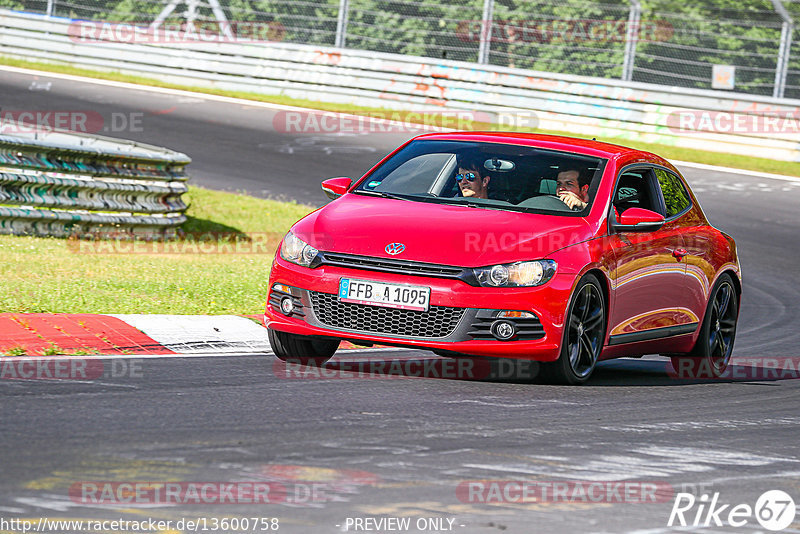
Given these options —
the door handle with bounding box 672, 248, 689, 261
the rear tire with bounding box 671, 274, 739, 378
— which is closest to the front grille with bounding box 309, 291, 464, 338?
the door handle with bounding box 672, 248, 689, 261

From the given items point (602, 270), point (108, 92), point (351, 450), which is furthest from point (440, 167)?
point (108, 92)

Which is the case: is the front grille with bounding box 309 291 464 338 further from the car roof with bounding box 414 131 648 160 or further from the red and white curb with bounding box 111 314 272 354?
the car roof with bounding box 414 131 648 160

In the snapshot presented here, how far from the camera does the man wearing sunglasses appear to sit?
9086 mm

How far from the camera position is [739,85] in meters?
24.0

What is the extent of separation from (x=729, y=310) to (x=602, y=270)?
251cm

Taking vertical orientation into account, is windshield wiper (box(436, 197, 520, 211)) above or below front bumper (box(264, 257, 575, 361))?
above

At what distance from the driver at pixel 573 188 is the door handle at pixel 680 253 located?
91 cm

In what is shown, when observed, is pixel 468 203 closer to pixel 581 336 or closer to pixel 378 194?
pixel 378 194

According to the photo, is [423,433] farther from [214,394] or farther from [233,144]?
[233,144]

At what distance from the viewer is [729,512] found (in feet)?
17.9

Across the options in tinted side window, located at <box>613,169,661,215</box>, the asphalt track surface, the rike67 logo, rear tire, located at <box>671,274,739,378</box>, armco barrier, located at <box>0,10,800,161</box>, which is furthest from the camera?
armco barrier, located at <box>0,10,800,161</box>

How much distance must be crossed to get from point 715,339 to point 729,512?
5072mm

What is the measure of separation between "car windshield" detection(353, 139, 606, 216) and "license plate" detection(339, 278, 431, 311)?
1.10m

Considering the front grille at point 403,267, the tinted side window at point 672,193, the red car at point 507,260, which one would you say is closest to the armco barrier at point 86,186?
the red car at point 507,260
